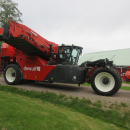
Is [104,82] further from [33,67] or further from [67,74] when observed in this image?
[33,67]

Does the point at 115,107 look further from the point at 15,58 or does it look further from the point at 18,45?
the point at 15,58

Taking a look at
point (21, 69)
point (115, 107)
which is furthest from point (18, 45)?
point (115, 107)

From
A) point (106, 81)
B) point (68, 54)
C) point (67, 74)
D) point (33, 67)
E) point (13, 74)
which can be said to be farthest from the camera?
point (13, 74)

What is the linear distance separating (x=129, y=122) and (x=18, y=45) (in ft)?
22.0

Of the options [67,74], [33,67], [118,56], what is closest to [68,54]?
[67,74]

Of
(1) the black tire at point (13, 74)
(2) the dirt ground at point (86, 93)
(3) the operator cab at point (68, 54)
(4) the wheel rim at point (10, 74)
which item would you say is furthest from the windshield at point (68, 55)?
(4) the wheel rim at point (10, 74)

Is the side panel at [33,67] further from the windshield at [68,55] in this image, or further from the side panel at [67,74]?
the windshield at [68,55]

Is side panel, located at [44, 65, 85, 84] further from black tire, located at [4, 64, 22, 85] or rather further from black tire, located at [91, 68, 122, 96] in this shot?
black tire, located at [4, 64, 22, 85]

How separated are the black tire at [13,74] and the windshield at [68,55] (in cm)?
268

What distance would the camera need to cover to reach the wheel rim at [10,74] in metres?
8.94

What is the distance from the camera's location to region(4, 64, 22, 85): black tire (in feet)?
28.0

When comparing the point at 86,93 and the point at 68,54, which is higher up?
the point at 68,54

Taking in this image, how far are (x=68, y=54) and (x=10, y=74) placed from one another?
14.0 feet

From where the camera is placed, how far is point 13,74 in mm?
8930
